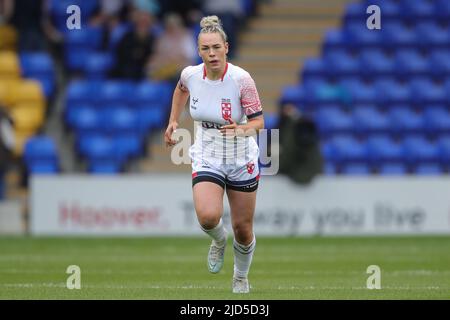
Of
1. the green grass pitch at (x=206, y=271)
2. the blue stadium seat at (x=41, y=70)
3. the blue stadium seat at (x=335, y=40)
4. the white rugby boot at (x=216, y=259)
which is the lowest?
the green grass pitch at (x=206, y=271)

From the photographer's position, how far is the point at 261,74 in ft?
84.0

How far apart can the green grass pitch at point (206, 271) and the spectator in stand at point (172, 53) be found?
16.8ft

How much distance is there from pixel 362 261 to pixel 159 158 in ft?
28.4

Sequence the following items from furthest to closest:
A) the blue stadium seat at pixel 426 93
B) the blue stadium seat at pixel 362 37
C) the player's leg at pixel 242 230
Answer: the blue stadium seat at pixel 362 37
the blue stadium seat at pixel 426 93
the player's leg at pixel 242 230

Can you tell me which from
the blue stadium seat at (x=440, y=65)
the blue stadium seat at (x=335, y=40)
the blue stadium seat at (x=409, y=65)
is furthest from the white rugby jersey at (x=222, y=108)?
the blue stadium seat at (x=440, y=65)

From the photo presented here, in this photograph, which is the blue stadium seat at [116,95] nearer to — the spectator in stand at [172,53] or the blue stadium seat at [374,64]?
the spectator in stand at [172,53]

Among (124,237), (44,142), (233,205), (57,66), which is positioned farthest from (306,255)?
(57,66)

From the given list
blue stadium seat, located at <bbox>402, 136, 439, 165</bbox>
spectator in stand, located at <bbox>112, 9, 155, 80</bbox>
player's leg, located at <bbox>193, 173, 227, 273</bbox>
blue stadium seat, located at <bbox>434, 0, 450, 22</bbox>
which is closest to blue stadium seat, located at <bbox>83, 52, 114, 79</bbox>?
spectator in stand, located at <bbox>112, 9, 155, 80</bbox>

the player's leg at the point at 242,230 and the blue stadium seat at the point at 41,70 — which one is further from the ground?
the blue stadium seat at the point at 41,70

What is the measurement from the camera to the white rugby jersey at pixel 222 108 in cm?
1105

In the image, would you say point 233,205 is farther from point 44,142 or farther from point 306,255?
point 44,142

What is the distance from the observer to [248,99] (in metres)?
11.0

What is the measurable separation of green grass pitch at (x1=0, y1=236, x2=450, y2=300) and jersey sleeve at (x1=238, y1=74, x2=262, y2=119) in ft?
5.43

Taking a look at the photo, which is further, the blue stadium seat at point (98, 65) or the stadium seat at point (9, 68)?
the blue stadium seat at point (98, 65)
